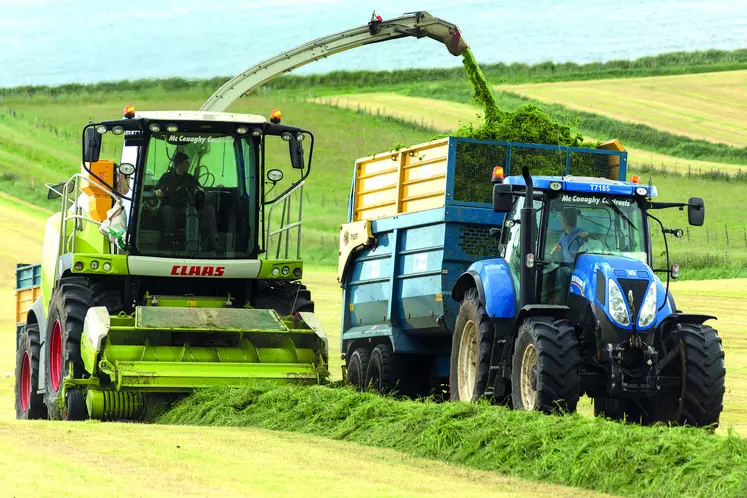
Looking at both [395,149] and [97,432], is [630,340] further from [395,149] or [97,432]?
[395,149]

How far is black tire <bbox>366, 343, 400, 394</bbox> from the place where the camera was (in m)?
14.6

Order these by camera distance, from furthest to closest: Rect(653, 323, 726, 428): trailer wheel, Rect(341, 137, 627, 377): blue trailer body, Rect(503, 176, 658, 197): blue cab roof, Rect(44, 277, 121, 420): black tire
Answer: Rect(341, 137, 627, 377): blue trailer body → Rect(44, 277, 121, 420): black tire → Rect(503, 176, 658, 197): blue cab roof → Rect(653, 323, 726, 428): trailer wheel

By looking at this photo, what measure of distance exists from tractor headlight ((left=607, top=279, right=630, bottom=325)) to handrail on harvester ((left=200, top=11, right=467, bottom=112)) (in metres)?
7.91

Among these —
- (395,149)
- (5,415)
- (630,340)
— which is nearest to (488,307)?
(630,340)

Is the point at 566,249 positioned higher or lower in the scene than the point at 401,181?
lower

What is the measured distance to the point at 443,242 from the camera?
13391 mm

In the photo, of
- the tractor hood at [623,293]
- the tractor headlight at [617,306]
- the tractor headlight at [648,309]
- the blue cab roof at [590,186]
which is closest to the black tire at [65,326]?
the blue cab roof at [590,186]

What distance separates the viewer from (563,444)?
8.84 metres

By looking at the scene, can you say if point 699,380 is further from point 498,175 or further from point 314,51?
point 314,51

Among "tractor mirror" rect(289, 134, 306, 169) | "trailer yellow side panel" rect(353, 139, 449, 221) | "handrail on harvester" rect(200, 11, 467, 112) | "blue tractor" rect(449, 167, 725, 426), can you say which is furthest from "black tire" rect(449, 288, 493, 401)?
"handrail on harvester" rect(200, 11, 467, 112)

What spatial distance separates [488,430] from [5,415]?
836cm

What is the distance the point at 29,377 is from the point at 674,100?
44190mm

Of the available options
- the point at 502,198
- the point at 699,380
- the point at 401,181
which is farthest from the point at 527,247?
the point at 401,181

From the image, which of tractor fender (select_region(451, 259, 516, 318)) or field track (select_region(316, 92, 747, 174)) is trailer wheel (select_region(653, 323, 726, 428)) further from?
field track (select_region(316, 92, 747, 174))
